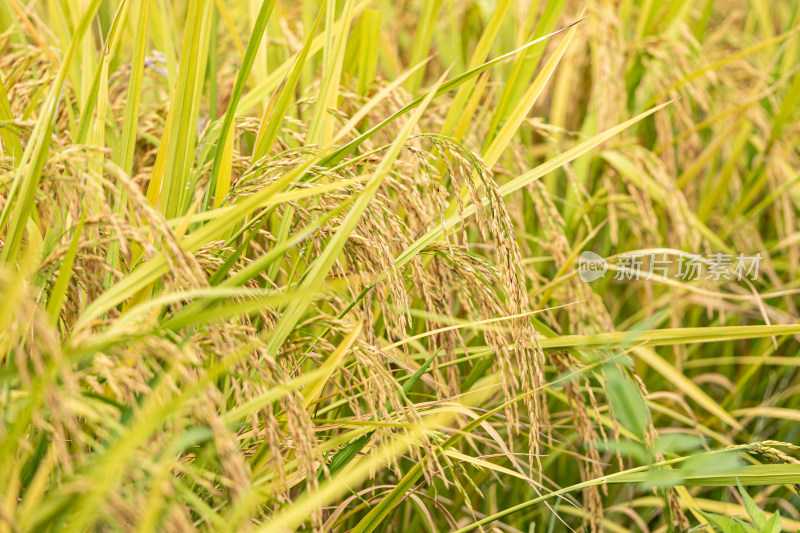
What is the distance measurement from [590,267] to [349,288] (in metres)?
0.82

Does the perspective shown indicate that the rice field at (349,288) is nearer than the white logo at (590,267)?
Yes

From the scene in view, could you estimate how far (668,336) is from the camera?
3.76 ft

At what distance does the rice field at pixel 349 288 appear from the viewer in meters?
0.75

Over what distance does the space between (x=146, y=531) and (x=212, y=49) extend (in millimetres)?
1128

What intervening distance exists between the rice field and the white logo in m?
0.02

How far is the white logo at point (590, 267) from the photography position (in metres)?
1.57

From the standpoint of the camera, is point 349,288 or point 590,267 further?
point 590,267

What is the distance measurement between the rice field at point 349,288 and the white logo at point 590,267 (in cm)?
2

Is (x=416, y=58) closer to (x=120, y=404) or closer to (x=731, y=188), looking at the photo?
(x=120, y=404)

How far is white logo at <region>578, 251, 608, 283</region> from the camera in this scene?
157 centimetres

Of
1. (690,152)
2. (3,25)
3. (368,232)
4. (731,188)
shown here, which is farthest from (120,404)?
(731,188)

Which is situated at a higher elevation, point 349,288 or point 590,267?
point 349,288

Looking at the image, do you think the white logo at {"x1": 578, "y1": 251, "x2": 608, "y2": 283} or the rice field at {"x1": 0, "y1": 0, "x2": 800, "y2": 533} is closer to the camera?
the rice field at {"x1": 0, "y1": 0, "x2": 800, "y2": 533}

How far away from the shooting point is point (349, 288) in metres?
0.97
